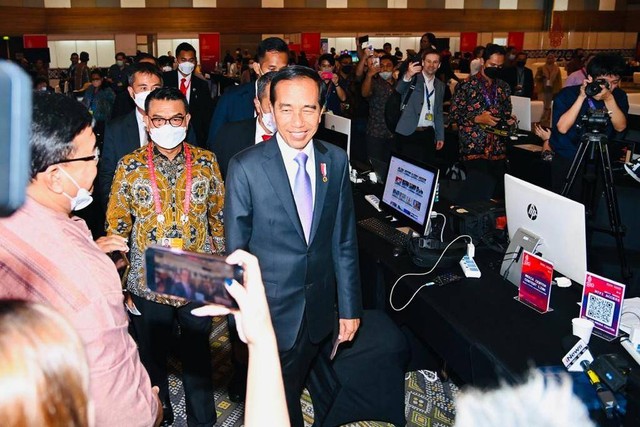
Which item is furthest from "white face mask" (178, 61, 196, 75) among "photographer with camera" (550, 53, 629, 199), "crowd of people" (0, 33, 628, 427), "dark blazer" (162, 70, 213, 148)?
"photographer with camera" (550, 53, 629, 199)

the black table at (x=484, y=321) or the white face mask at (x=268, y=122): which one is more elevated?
the white face mask at (x=268, y=122)

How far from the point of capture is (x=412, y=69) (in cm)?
587

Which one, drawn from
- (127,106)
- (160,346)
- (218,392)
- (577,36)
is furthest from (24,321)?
(577,36)

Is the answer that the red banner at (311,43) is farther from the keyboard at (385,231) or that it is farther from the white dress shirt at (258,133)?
the white dress shirt at (258,133)

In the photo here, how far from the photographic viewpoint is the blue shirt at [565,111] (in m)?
4.15

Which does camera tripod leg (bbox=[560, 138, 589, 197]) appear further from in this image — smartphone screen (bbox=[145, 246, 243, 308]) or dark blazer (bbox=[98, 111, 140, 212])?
smartphone screen (bbox=[145, 246, 243, 308])

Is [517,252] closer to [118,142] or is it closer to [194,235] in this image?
[194,235]

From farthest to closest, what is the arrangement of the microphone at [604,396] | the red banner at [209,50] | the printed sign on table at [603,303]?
the red banner at [209,50] < the printed sign on table at [603,303] < the microphone at [604,396]

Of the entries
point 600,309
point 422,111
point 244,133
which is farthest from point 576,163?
point 422,111

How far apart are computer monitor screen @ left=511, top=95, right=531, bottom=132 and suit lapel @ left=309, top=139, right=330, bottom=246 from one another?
4.59m

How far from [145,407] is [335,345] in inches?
49.0

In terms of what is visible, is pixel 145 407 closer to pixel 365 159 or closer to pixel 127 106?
pixel 127 106

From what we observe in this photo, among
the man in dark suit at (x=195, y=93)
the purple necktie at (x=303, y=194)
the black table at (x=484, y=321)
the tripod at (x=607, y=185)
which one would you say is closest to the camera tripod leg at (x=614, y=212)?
the tripod at (x=607, y=185)

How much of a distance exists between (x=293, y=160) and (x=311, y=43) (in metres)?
14.4
